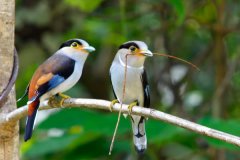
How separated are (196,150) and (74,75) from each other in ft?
5.78

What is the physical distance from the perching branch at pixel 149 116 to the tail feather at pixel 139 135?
310 millimetres

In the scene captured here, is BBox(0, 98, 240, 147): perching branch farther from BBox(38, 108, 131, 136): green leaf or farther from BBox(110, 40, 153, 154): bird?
BBox(38, 108, 131, 136): green leaf

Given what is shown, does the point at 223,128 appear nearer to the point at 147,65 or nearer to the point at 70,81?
the point at 70,81

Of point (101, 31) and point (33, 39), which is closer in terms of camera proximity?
point (101, 31)

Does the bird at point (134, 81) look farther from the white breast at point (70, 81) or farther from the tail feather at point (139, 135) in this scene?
the white breast at point (70, 81)

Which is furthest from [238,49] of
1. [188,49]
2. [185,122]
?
[185,122]

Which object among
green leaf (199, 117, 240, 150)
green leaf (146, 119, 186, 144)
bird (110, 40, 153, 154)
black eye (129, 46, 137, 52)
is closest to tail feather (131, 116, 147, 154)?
bird (110, 40, 153, 154)

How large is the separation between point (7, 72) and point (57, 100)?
0.24 m

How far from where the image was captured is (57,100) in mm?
2102

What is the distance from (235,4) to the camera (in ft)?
13.6

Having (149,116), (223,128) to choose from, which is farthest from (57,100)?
(223,128)

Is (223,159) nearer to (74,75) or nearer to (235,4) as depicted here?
(235,4)

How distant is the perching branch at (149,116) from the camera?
1466mm

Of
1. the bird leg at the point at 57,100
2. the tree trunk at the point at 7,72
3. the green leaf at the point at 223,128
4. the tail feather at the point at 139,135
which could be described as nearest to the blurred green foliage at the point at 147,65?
the green leaf at the point at 223,128
